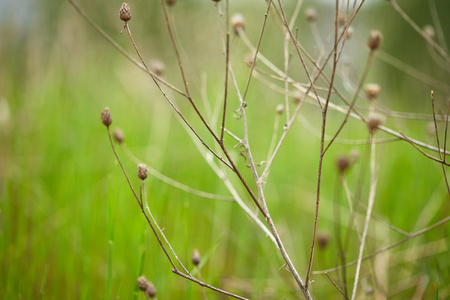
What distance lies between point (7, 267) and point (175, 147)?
1406 millimetres

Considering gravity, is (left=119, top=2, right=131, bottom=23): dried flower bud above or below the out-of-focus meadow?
above

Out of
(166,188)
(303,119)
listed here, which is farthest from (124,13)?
(166,188)

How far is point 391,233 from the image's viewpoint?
1.76 meters

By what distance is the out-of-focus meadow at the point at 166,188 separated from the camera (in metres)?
1.34

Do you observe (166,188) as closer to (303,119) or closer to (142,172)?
(303,119)

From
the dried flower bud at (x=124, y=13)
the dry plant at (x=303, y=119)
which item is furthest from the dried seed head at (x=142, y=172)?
the dried flower bud at (x=124, y=13)

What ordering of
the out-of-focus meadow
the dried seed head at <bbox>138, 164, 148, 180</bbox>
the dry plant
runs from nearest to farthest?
the dry plant
the dried seed head at <bbox>138, 164, 148, 180</bbox>
the out-of-focus meadow

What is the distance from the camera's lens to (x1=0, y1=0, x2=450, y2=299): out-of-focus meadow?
1338 millimetres

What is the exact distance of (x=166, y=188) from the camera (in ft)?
6.42

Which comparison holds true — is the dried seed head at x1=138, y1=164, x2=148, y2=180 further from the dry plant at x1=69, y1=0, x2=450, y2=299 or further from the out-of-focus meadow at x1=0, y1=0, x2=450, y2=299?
the out-of-focus meadow at x1=0, y1=0, x2=450, y2=299

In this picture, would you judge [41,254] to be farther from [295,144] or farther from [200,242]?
[295,144]

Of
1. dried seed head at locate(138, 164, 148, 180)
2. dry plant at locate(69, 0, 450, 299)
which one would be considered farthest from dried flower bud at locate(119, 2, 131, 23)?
dried seed head at locate(138, 164, 148, 180)

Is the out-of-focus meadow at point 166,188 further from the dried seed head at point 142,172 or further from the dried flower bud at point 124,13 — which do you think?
the dried flower bud at point 124,13

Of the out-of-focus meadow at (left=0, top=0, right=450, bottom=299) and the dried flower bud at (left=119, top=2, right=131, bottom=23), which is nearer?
the dried flower bud at (left=119, top=2, right=131, bottom=23)
